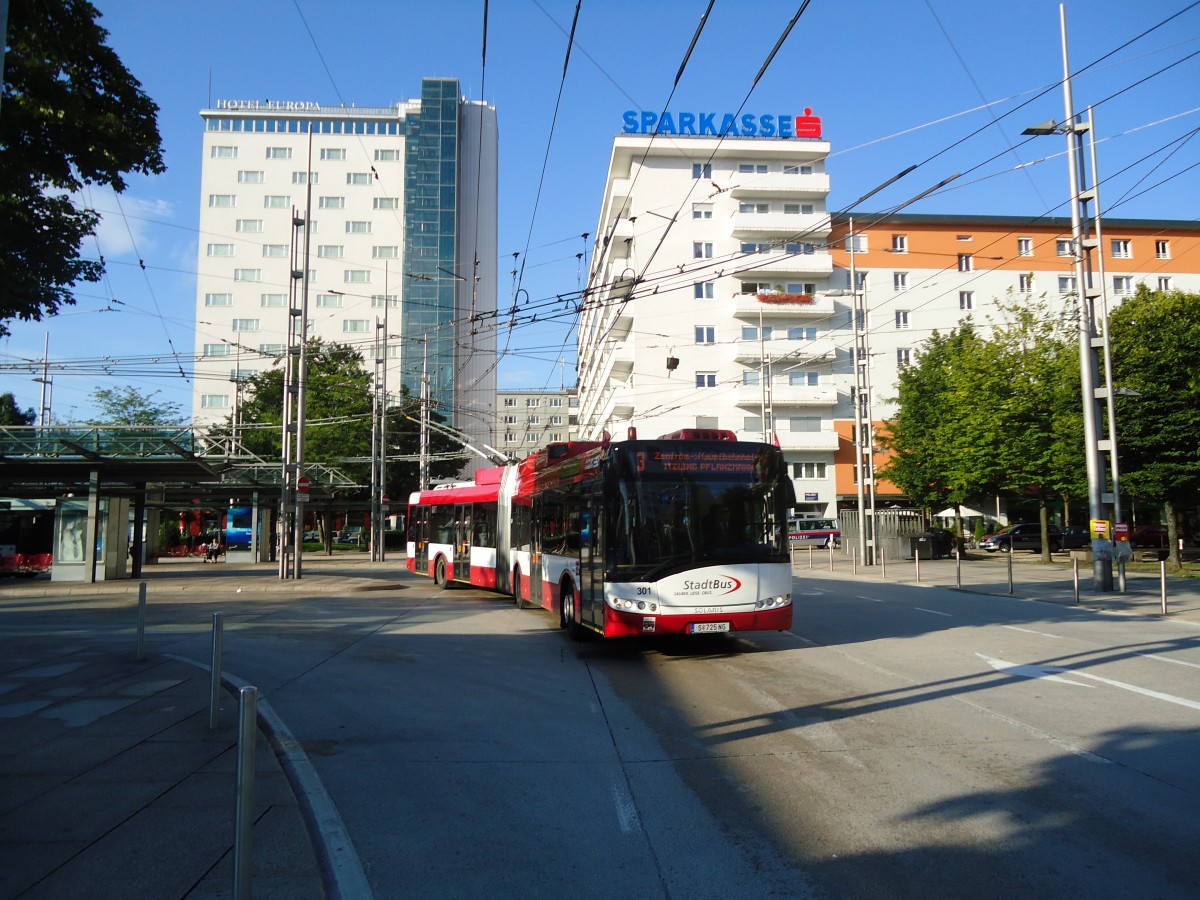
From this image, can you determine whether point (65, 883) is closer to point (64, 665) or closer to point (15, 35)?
point (64, 665)

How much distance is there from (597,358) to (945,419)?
30847 mm

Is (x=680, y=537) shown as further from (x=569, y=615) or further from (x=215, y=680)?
(x=215, y=680)

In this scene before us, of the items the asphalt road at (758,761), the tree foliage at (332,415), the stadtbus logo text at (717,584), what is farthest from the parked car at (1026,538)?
the stadtbus logo text at (717,584)

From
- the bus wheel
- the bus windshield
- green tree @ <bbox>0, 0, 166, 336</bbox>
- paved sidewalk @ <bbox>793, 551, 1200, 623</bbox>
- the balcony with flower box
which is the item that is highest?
the balcony with flower box

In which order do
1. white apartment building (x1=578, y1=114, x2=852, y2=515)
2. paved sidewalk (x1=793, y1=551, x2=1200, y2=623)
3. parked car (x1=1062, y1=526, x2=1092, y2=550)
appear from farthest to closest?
white apartment building (x1=578, y1=114, x2=852, y2=515) < parked car (x1=1062, y1=526, x2=1092, y2=550) < paved sidewalk (x1=793, y1=551, x2=1200, y2=623)

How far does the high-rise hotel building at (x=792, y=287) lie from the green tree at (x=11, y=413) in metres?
41.1

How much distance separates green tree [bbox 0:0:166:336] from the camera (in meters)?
11.2

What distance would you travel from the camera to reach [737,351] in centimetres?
5853

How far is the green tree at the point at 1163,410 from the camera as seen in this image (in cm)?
2778

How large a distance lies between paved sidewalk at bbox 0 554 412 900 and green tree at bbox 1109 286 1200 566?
2818 centimetres

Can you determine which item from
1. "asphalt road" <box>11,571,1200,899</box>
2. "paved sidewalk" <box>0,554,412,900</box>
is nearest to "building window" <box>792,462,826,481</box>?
"asphalt road" <box>11,571,1200,899</box>

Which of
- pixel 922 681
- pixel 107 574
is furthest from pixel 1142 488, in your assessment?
pixel 107 574

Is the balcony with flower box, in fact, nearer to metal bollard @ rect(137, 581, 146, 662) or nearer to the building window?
the building window

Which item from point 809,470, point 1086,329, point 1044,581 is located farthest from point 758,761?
point 809,470
